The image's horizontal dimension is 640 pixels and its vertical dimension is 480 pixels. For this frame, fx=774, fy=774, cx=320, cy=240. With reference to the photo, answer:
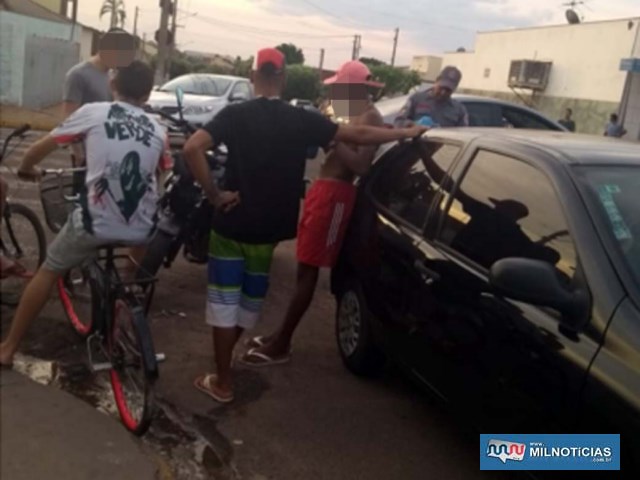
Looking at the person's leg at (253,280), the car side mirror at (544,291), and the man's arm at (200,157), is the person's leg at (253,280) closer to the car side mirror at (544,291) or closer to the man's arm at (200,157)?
the man's arm at (200,157)

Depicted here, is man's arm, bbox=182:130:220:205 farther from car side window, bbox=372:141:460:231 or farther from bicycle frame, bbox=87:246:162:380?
car side window, bbox=372:141:460:231

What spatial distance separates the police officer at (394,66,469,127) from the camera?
7.03 meters

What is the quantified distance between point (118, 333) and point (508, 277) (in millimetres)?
2018

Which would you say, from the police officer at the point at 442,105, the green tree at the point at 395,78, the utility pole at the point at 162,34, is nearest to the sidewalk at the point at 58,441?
the police officer at the point at 442,105

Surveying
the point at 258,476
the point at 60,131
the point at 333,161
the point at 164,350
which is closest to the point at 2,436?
the point at 258,476

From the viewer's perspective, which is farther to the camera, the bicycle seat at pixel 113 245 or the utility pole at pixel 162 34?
the utility pole at pixel 162 34

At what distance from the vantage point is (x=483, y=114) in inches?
365

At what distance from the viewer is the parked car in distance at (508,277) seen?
8.70 ft

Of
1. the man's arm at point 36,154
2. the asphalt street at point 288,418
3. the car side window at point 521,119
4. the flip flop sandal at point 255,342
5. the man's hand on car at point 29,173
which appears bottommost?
the asphalt street at point 288,418

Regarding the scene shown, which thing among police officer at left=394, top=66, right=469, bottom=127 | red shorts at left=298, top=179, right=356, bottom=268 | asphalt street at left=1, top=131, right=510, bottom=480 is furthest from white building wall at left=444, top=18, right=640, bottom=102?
asphalt street at left=1, top=131, right=510, bottom=480

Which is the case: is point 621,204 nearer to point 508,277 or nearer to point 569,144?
point 569,144

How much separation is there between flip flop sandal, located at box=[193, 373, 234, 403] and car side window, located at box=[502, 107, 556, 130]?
21.1 ft

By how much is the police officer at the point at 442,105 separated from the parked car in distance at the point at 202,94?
8.33 meters

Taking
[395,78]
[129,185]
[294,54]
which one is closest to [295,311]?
[129,185]
